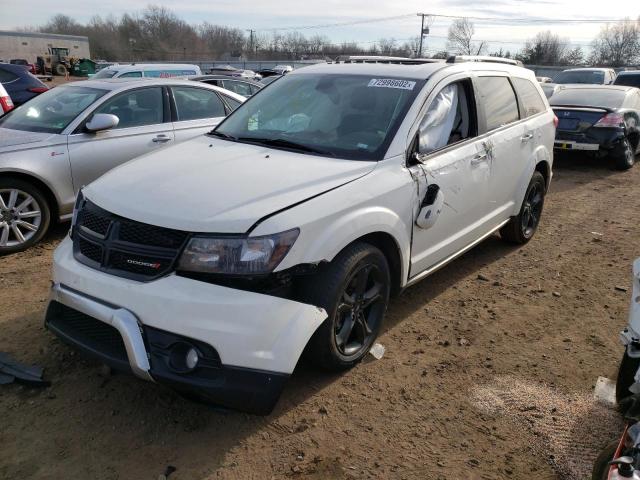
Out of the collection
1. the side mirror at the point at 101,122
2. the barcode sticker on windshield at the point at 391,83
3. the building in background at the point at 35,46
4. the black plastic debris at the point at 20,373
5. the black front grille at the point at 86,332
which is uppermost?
the building in background at the point at 35,46

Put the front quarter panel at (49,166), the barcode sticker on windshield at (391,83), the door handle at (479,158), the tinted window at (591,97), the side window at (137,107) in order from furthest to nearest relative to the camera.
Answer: the tinted window at (591,97), the side window at (137,107), the front quarter panel at (49,166), the door handle at (479,158), the barcode sticker on windshield at (391,83)

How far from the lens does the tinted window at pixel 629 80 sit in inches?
654

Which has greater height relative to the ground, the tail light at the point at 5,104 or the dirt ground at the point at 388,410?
the tail light at the point at 5,104

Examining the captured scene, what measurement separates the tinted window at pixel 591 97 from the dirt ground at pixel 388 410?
690 centimetres

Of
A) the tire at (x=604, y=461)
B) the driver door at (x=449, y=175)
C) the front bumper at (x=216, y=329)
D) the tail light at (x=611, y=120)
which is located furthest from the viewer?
the tail light at (x=611, y=120)

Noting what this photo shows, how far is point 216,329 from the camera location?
8.09ft

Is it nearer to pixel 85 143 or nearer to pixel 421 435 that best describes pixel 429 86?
pixel 421 435

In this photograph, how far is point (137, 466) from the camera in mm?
2559

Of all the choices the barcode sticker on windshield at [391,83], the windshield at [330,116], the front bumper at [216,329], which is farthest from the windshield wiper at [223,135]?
the front bumper at [216,329]

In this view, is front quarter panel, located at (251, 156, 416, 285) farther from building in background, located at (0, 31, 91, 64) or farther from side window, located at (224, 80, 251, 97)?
building in background, located at (0, 31, 91, 64)

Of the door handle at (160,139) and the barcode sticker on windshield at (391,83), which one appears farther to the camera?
the door handle at (160,139)

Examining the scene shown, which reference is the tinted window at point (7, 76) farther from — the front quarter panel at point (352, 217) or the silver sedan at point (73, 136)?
the front quarter panel at point (352, 217)

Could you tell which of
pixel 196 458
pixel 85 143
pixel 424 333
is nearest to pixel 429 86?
pixel 424 333

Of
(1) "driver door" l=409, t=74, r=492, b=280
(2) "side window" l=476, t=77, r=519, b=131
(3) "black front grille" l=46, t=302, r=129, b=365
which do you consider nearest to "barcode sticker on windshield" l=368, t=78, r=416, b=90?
(1) "driver door" l=409, t=74, r=492, b=280
